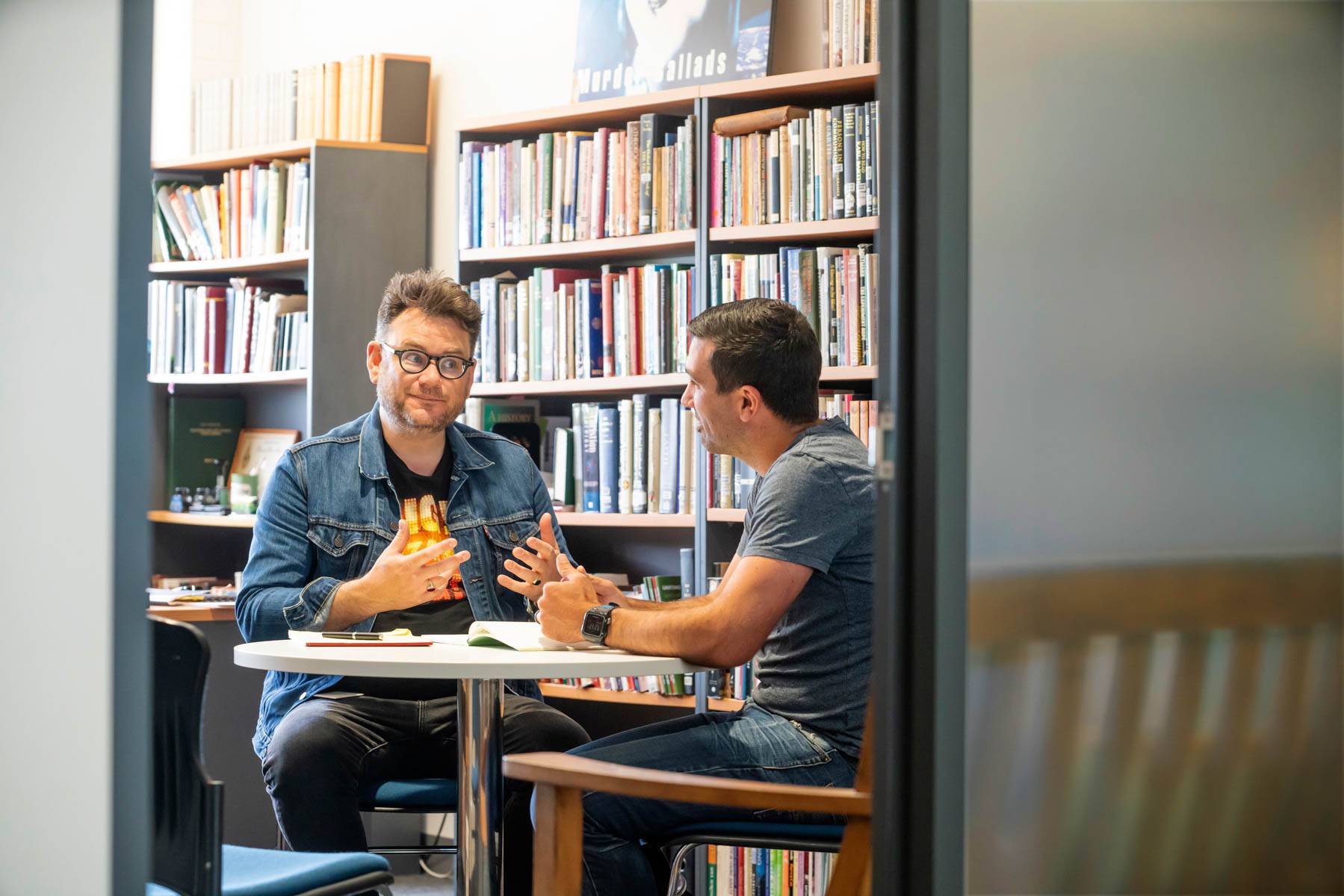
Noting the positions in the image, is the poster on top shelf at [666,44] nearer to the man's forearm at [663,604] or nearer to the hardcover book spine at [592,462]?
the hardcover book spine at [592,462]

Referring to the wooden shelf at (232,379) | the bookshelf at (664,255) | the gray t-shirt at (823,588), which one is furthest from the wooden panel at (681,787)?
the wooden shelf at (232,379)

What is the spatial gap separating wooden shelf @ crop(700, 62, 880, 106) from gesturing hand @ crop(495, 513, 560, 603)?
1.46 metres

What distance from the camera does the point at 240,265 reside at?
426cm

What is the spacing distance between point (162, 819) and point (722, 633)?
33.1 inches

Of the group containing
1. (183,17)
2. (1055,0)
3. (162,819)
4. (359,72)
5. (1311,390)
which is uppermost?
(183,17)

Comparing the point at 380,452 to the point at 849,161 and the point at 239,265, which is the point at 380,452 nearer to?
the point at 849,161

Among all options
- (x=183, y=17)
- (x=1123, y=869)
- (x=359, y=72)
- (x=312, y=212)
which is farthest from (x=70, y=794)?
(x=183, y=17)

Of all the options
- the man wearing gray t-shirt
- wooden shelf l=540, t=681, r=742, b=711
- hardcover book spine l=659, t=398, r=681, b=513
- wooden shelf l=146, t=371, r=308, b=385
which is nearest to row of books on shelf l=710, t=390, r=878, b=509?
hardcover book spine l=659, t=398, r=681, b=513

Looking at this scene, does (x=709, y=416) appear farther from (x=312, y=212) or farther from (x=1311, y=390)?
(x=312, y=212)

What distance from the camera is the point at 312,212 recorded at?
4.06 metres

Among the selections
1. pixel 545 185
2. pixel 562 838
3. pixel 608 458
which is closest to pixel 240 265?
pixel 545 185

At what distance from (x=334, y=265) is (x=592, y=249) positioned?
90 centimetres

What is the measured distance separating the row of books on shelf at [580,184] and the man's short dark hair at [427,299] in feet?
2.87

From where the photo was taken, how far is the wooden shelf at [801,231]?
3299mm
